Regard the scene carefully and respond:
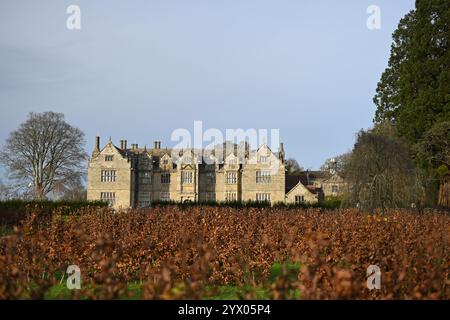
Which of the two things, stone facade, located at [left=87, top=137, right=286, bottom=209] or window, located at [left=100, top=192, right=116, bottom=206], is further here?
window, located at [left=100, top=192, right=116, bottom=206]

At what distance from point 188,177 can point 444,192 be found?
2275 cm

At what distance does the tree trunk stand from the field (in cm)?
1643

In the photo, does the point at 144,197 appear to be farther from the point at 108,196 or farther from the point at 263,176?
the point at 263,176

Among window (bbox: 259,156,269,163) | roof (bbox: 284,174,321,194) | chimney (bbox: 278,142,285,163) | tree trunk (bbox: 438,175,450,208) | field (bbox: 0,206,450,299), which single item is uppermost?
chimney (bbox: 278,142,285,163)

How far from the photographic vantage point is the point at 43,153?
41594 mm

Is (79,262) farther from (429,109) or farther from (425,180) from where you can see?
(429,109)

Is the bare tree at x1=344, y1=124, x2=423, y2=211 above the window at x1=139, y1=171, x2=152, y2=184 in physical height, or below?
below

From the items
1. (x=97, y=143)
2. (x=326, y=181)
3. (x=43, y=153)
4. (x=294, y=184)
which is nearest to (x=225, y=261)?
(x=43, y=153)

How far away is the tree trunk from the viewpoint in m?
30.1

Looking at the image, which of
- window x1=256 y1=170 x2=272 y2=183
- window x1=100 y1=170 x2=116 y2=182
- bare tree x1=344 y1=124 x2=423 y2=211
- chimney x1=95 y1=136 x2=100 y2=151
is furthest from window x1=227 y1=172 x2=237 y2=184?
bare tree x1=344 y1=124 x2=423 y2=211

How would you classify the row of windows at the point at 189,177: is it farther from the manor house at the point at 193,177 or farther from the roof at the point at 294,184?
the roof at the point at 294,184


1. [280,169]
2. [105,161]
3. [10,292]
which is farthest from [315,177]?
[10,292]

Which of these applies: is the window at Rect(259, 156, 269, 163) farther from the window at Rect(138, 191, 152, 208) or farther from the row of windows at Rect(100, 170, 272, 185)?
the window at Rect(138, 191, 152, 208)

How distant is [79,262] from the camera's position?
10.2 metres
